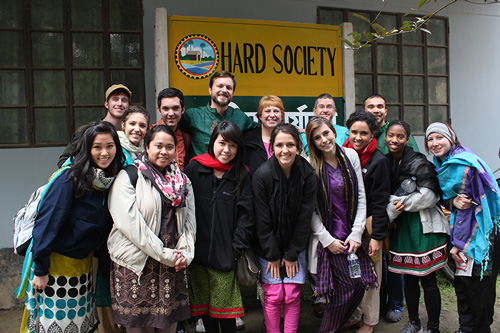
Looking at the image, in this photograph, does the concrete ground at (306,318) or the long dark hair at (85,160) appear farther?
the concrete ground at (306,318)

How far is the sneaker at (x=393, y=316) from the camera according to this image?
3.42 meters

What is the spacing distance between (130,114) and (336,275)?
1.88 metres

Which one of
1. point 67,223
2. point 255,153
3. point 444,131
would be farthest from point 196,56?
point 444,131

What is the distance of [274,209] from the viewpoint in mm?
2629

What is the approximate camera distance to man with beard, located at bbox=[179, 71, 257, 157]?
3.10 m

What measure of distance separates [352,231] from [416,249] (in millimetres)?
520

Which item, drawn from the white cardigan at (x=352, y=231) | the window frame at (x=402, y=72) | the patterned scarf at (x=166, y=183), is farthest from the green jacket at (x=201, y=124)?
the window frame at (x=402, y=72)

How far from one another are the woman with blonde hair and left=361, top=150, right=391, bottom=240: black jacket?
0.78 meters

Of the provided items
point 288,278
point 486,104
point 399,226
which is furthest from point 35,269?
point 486,104

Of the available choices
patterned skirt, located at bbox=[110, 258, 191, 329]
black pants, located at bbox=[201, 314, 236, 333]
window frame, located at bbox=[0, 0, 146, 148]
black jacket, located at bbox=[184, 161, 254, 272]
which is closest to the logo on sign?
window frame, located at bbox=[0, 0, 146, 148]

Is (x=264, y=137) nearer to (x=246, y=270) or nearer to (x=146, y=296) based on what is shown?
(x=246, y=270)

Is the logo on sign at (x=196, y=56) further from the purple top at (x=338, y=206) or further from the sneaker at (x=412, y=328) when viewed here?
the sneaker at (x=412, y=328)

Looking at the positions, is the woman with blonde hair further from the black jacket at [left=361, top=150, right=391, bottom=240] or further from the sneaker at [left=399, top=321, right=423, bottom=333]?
the sneaker at [left=399, top=321, right=423, bottom=333]

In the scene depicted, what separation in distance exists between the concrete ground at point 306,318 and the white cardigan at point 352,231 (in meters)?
0.91
